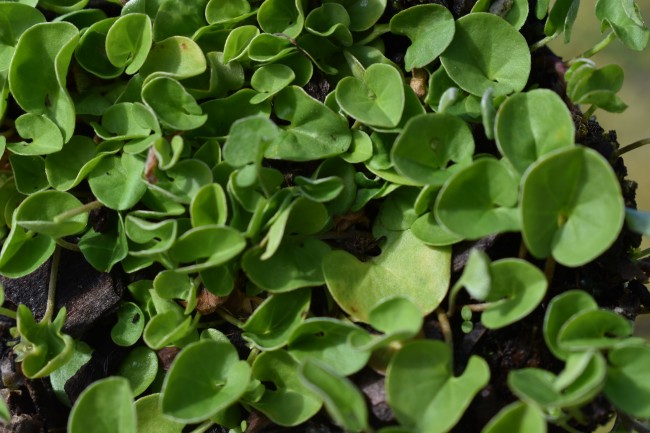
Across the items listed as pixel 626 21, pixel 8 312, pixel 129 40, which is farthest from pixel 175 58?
pixel 626 21

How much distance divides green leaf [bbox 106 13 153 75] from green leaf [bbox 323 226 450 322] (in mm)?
355

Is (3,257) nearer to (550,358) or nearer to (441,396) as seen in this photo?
(441,396)

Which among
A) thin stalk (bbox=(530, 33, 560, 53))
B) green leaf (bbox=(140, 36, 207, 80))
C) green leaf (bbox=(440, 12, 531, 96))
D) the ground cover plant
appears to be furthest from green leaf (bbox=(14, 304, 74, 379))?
thin stalk (bbox=(530, 33, 560, 53))

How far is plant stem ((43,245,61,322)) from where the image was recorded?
794 mm

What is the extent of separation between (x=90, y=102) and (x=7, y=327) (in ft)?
1.05

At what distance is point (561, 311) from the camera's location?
2.03 ft

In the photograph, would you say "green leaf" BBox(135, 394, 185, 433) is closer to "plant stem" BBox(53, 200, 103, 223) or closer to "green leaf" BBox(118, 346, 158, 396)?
"green leaf" BBox(118, 346, 158, 396)

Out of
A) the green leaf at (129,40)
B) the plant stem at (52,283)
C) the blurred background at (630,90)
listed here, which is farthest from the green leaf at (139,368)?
the blurred background at (630,90)

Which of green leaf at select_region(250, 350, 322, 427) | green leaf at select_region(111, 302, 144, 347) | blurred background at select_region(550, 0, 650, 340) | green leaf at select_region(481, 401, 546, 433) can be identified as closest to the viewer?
green leaf at select_region(481, 401, 546, 433)

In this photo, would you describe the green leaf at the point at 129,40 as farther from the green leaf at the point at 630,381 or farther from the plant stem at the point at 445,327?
the green leaf at the point at 630,381

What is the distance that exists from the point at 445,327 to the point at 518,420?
5.9 inches

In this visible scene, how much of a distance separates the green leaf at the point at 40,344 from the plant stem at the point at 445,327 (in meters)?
0.41

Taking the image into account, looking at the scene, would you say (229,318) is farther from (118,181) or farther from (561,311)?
(561,311)

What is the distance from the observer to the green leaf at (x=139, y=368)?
2.51ft
